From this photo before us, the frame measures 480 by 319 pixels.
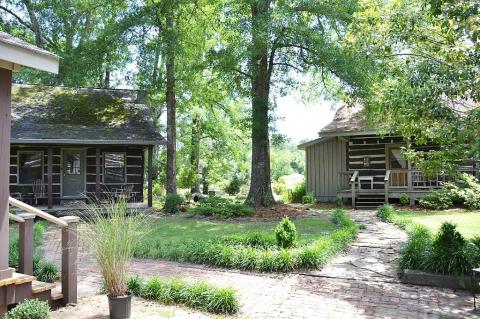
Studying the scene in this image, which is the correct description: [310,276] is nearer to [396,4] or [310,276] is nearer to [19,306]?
[19,306]

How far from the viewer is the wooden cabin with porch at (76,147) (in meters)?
18.3

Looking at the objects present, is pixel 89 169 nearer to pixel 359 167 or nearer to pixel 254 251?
pixel 359 167

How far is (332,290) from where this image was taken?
6.85m

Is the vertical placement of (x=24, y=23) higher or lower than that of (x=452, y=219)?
higher

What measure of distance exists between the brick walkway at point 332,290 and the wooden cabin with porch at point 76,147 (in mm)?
9517

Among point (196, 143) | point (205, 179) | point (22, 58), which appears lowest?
point (205, 179)

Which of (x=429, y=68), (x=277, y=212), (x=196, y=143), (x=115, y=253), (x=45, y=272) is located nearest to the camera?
(x=115, y=253)

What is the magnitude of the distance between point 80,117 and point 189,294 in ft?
52.3

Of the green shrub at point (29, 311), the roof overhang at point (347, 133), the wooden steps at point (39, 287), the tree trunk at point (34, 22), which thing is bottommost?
the green shrub at point (29, 311)

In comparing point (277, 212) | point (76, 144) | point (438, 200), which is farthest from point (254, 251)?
point (76, 144)

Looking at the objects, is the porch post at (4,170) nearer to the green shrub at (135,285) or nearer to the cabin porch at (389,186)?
the green shrub at (135,285)

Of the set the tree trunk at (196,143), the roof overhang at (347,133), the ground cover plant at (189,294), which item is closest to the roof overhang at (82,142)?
the roof overhang at (347,133)

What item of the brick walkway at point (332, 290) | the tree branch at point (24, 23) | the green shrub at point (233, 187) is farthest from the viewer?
the green shrub at point (233, 187)

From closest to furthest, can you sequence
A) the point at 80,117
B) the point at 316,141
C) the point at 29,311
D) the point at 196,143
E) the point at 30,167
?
1. the point at 29,311
2. the point at 30,167
3. the point at 80,117
4. the point at 316,141
5. the point at 196,143
